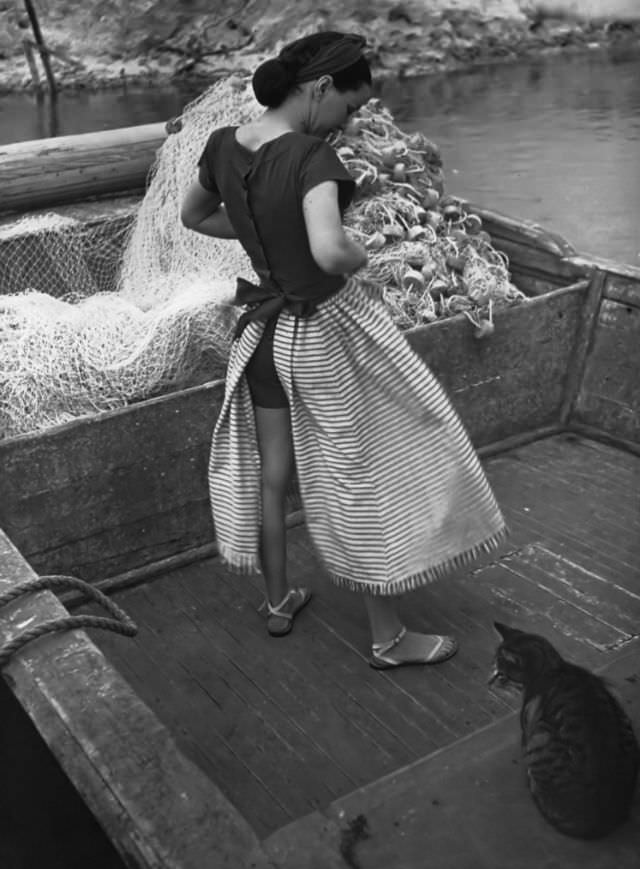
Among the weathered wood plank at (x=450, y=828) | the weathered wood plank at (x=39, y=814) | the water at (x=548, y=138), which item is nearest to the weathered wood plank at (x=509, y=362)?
the weathered wood plank at (x=39, y=814)

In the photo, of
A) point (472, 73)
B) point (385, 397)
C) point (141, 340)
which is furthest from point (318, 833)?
point (472, 73)

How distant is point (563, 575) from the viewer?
3.51m

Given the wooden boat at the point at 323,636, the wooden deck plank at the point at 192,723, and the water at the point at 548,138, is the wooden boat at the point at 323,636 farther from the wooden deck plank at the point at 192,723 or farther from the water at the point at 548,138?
the water at the point at 548,138

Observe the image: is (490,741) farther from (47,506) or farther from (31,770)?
(47,506)

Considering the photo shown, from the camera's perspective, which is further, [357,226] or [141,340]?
[357,226]

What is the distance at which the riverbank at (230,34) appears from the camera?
1560 cm

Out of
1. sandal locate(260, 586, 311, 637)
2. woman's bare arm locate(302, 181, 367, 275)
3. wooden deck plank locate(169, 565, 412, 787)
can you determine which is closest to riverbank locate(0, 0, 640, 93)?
wooden deck plank locate(169, 565, 412, 787)

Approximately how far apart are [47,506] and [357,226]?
1726 millimetres

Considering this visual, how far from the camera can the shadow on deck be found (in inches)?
107

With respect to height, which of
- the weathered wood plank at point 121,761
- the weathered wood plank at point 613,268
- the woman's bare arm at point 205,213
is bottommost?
the weathered wood plank at point 613,268

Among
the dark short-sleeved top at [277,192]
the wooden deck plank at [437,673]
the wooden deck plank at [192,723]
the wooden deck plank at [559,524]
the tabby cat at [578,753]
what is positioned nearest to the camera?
the tabby cat at [578,753]

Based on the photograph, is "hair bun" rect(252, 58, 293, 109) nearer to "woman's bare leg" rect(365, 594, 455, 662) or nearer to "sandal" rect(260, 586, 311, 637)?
"woman's bare leg" rect(365, 594, 455, 662)

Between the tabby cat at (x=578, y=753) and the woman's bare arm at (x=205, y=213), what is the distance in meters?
1.39

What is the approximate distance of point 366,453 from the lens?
282 centimetres
